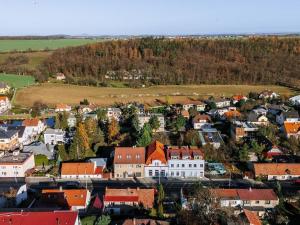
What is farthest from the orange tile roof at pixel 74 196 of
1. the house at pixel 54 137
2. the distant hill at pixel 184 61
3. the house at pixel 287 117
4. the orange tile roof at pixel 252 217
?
the distant hill at pixel 184 61

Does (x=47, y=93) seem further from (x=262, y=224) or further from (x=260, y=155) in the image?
(x=262, y=224)

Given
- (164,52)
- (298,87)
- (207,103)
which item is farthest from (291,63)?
(207,103)

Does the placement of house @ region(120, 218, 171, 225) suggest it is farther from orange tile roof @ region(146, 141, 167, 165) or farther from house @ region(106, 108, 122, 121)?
house @ region(106, 108, 122, 121)

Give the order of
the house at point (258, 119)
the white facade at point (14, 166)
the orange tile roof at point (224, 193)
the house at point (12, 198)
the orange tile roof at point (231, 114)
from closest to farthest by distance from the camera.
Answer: the orange tile roof at point (224, 193) → the house at point (12, 198) → the white facade at point (14, 166) → the house at point (258, 119) → the orange tile roof at point (231, 114)

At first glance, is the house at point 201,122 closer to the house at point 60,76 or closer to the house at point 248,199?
the house at point 248,199

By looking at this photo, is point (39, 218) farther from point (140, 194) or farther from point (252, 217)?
point (252, 217)

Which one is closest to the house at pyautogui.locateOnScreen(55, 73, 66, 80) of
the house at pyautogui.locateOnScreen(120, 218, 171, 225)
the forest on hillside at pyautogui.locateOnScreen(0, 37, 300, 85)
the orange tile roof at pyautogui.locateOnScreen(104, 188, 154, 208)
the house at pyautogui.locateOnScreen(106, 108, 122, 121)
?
the forest on hillside at pyautogui.locateOnScreen(0, 37, 300, 85)
